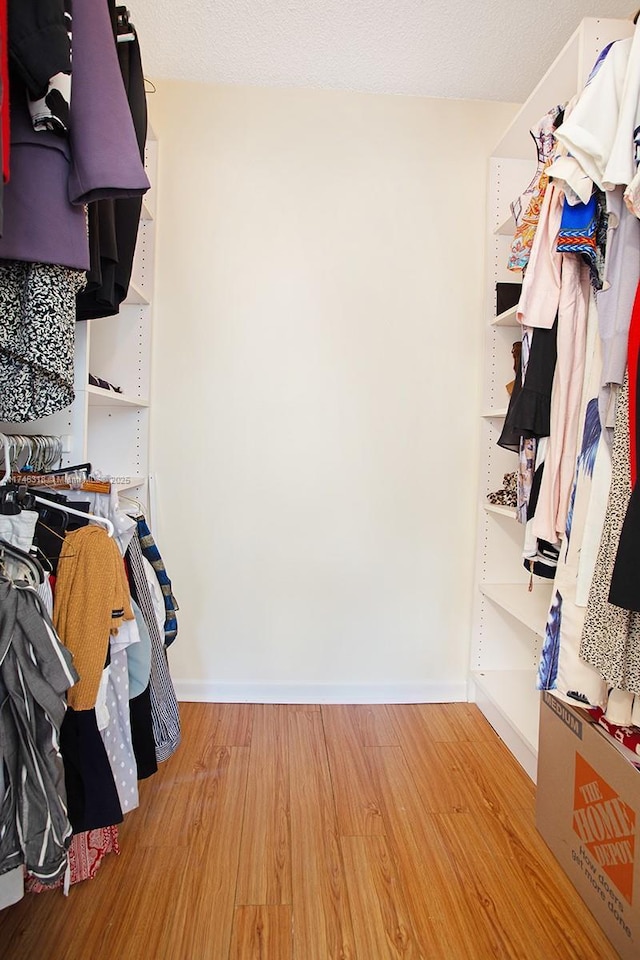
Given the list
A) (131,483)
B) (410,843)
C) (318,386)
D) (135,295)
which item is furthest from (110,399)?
(410,843)

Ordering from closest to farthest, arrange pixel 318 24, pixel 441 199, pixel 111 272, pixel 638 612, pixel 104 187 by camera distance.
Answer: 1. pixel 104 187
2. pixel 638 612
3. pixel 111 272
4. pixel 318 24
5. pixel 441 199

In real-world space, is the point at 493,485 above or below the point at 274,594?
above

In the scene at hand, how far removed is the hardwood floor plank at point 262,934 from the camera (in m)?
1.19

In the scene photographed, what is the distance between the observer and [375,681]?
2336 mm

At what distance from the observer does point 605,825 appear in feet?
4.14

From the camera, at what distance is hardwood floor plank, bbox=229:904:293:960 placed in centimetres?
119

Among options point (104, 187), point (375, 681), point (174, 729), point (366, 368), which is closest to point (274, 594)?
point (375, 681)

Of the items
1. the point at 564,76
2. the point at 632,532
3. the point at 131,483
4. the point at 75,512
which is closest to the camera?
the point at 632,532

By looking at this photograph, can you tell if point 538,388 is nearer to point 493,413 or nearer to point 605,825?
point 493,413

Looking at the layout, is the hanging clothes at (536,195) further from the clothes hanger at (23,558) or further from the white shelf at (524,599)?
the clothes hanger at (23,558)

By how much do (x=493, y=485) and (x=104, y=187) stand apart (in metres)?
1.78

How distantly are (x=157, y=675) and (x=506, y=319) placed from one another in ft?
5.62

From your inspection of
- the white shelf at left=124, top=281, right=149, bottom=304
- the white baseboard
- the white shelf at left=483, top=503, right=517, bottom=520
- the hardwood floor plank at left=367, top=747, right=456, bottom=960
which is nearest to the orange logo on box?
the hardwood floor plank at left=367, top=747, right=456, bottom=960

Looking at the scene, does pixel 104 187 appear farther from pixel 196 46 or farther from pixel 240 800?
pixel 240 800
